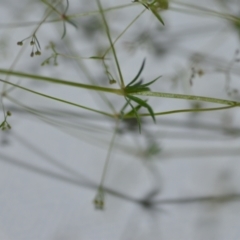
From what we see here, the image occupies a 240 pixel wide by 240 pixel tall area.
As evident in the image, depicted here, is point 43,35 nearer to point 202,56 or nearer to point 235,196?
point 202,56

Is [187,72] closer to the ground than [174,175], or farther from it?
farther from it

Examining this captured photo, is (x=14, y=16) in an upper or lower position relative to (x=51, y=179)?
upper

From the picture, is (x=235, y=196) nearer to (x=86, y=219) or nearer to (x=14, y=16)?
(x=86, y=219)

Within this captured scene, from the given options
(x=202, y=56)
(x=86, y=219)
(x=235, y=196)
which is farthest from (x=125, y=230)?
(x=202, y=56)

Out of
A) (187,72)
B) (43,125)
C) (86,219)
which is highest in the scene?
(187,72)

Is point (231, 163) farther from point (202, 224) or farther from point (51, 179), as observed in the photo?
point (51, 179)

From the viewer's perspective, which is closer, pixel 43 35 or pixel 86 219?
pixel 86 219
